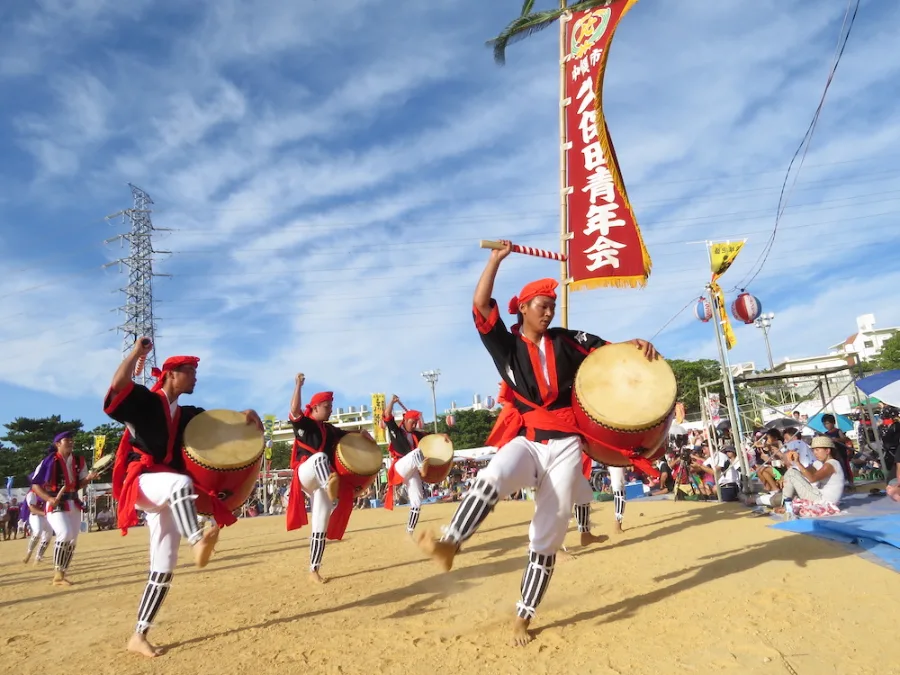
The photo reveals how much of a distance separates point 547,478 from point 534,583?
1.98 ft

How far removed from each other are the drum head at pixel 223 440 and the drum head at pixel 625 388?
226 centimetres

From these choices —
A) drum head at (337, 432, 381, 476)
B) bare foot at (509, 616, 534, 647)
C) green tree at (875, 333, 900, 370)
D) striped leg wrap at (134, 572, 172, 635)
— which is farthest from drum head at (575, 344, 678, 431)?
green tree at (875, 333, 900, 370)

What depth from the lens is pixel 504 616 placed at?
12.5ft

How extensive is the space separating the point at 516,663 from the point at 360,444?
373 cm

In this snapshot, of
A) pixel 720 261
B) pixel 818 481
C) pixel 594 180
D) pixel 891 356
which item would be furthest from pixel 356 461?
pixel 891 356

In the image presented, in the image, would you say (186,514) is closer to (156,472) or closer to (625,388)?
(156,472)

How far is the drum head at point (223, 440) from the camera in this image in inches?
152

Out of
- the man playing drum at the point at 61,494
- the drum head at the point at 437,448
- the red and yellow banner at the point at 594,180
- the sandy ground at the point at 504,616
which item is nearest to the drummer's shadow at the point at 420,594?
the sandy ground at the point at 504,616

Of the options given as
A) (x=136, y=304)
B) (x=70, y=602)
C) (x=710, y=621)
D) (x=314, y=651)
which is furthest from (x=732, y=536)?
(x=136, y=304)

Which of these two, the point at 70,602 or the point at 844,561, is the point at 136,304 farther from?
the point at 844,561

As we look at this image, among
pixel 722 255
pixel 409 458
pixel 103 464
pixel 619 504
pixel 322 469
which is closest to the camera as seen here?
pixel 322 469

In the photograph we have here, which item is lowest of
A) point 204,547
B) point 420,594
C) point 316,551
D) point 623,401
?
point 420,594

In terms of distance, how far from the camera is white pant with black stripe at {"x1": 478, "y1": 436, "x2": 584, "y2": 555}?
3348 millimetres

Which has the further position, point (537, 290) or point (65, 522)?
point (65, 522)
